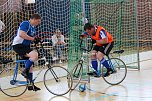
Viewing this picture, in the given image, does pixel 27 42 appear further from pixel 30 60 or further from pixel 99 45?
pixel 99 45

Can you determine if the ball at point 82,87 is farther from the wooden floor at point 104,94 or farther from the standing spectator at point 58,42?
the standing spectator at point 58,42

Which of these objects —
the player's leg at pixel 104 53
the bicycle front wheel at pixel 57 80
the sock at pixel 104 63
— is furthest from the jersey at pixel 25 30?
the sock at pixel 104 63

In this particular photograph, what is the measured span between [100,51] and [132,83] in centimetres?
131

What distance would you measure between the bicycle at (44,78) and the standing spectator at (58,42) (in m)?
2.87

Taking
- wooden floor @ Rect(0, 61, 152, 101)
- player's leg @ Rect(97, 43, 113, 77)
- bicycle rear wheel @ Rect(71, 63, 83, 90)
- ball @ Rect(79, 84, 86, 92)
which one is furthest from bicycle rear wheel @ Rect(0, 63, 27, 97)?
player's leg @ Rect(97, 43, 113, 77)

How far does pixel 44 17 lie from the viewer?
988 cm

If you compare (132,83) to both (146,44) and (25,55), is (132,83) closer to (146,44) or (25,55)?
(25,55)

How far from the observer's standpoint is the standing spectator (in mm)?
9836

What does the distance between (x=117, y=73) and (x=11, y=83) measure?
276 centimetres

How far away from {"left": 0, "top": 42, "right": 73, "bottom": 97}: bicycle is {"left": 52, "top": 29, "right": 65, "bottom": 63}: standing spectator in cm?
287

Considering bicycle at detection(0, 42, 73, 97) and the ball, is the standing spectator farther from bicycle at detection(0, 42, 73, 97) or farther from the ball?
the ball

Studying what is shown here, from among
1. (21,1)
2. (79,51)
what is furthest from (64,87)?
(21,1)

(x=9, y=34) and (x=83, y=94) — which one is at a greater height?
(x=9, y=34)

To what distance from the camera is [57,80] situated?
671 cm
